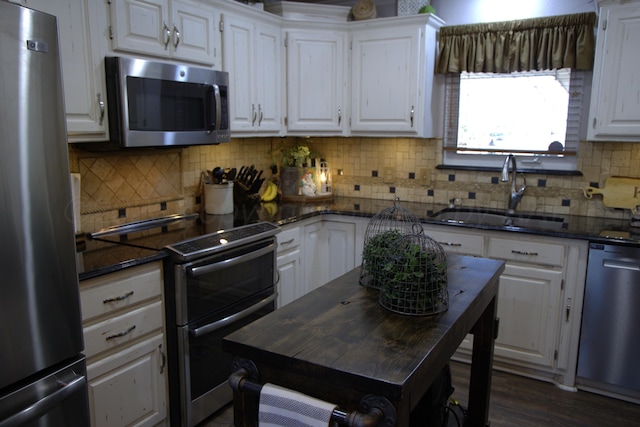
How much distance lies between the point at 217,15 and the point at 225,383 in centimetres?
205

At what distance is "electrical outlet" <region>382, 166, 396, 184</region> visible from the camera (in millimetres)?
3904

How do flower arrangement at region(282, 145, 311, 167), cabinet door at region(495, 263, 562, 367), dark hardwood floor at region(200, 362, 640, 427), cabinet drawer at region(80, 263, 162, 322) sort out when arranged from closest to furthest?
1. cabinet drawer at region(80, 263, 162, 322)
2. dark hardwood floor at region(200, 362, 640, 427)
3. cabinet door at region(495, 263, 562, 367)
4. flower arrangement at region(282, 145, 311, 167)

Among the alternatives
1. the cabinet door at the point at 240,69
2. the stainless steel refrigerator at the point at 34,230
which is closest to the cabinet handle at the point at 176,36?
the cabinet door at the point at 240,69

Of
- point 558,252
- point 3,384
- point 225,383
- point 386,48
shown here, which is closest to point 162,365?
point 225,383

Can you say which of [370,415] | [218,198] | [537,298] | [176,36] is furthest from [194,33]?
[537,298]

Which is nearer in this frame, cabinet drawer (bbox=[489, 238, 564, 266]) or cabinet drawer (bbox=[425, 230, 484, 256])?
cabinet drawer (bbox=[489, 238, 564, 266])

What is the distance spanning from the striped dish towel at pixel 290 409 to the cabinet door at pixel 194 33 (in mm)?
1998

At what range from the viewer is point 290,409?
1.25m

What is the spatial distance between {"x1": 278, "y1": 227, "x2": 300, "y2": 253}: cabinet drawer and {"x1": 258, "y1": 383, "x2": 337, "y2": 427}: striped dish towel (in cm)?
189

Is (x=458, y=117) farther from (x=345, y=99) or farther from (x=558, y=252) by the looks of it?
(x=558, y=252)

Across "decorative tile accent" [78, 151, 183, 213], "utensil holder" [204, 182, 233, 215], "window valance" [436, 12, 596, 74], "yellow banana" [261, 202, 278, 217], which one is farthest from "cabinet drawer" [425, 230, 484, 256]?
"decorative tile accent" [78, 151, 183, 213]

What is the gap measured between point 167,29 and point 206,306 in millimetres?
1417

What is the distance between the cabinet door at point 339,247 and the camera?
3521 mm

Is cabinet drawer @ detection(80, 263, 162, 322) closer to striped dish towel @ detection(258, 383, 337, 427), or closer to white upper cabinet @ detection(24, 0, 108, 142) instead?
white upper cabinet @ detection(24, 0, 108, 142)
